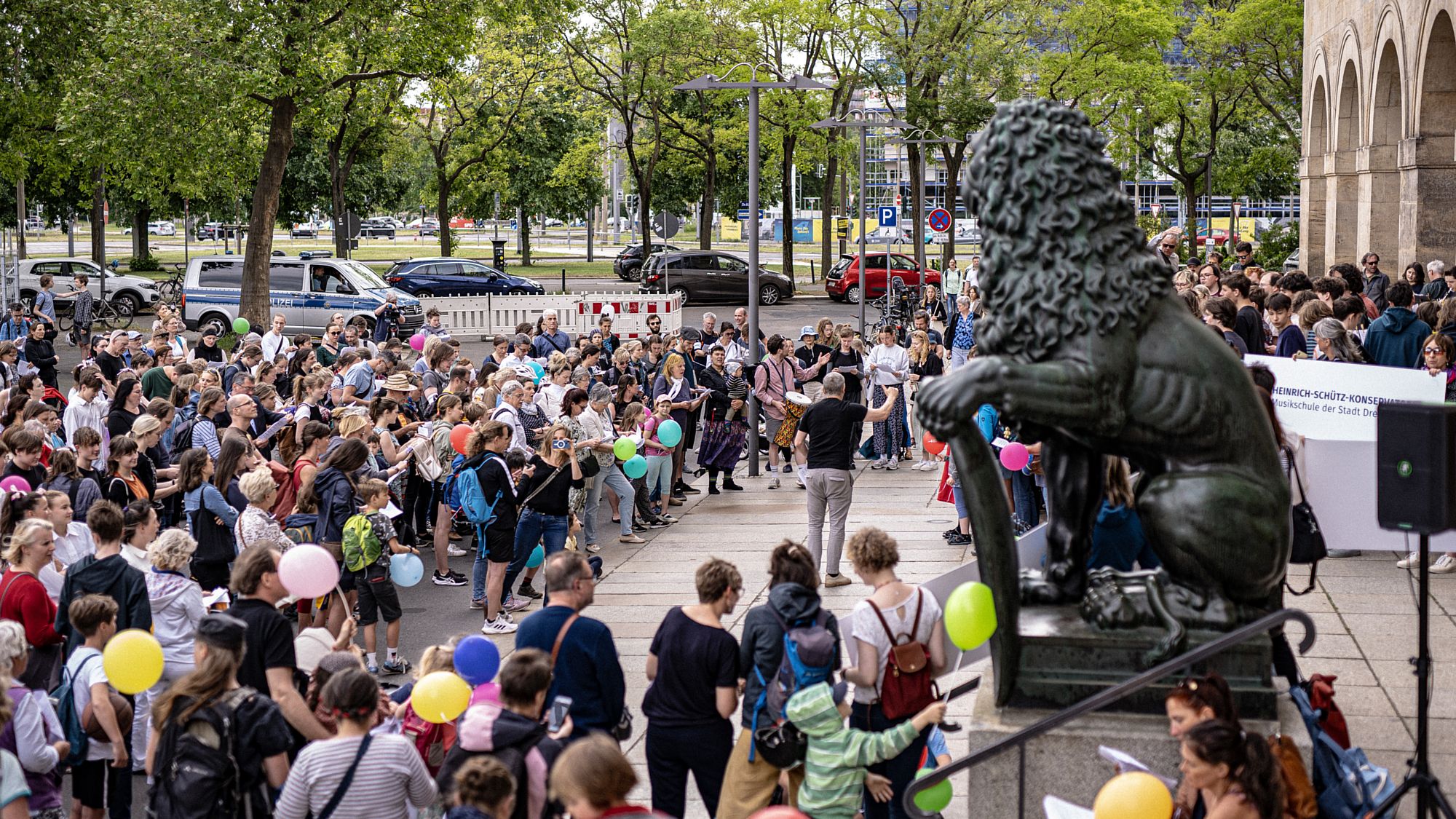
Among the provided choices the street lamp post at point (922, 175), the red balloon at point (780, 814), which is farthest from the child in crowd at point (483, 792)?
the street lamp post at point (922, 175)

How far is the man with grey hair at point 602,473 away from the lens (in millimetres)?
13297

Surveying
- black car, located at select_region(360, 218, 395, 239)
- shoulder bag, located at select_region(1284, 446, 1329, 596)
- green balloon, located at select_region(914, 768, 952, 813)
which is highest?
black car, located at select_region(360, 218, 395, 239)

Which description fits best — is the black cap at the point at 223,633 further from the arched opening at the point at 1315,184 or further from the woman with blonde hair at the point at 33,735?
the arched opening at the point at 1315,184

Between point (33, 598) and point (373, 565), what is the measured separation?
8.14 feet

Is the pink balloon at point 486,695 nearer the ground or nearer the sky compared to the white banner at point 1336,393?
nearer the ground

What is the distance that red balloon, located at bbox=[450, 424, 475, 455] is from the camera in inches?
462

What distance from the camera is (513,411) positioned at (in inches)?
517

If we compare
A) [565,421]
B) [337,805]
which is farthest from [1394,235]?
[337,805]

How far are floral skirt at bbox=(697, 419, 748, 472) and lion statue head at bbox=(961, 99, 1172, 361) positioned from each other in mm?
10914

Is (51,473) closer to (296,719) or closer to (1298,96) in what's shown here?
(296,719)

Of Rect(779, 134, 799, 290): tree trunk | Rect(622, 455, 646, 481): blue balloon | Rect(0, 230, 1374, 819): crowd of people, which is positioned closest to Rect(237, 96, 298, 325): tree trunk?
Rect(0, 230, 1374, 819): crowd of people

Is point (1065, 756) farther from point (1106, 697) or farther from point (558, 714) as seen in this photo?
point (558, 714)

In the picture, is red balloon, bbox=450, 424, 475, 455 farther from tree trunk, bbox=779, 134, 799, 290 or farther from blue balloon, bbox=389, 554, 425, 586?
tree trunk, bbox=779, 134, 799, 290

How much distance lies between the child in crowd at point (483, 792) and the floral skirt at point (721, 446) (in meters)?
11.6
